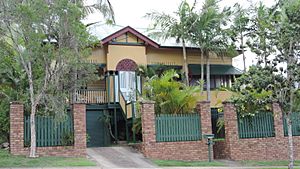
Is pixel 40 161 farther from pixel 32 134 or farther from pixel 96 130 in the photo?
pixel 96 130

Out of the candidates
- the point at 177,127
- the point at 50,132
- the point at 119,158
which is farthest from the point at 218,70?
the point at 50,132

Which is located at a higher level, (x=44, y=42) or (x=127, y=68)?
(x=44, y=42)

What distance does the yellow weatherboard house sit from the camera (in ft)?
73.5

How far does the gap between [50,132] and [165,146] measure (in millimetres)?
4774

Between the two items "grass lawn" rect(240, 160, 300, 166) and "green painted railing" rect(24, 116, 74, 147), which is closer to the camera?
"green painted railing" rect(24, 116, 74, 147)

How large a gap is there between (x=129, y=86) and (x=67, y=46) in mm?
8010

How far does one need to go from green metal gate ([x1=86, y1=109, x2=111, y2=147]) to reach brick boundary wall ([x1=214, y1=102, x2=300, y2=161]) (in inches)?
243

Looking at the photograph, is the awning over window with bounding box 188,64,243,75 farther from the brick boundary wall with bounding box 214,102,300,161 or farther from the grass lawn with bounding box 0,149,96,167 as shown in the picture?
the grass lawn with bounding box 0,149,96,167

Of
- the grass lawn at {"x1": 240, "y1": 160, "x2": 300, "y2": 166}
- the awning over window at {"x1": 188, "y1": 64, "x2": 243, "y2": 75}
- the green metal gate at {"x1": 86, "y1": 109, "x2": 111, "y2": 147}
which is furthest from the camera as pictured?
the awning over window at {"x1": 188, "y1": 64, "x2": 243, "y2": 75}

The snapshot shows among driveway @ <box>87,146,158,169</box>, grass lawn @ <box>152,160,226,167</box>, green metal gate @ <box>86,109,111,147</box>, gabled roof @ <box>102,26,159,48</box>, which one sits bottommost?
grass lawn @ <box>152,160,226,167</box>

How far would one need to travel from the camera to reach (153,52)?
2570 centimetres

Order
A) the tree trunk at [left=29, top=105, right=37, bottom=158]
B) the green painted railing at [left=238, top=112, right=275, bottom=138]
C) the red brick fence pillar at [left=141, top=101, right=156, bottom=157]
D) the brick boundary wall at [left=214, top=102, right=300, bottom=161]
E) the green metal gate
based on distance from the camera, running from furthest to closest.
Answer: the green metal gate < the green painted railing at [left=238, top=112, right=275, bottom=138] < the brick boundary wall at [left=214, top=102, right=300, bottom=161] < the red brick fence pillar at [left=141, top=101, right=156, bottom=157] < the tree trunk at [left=29, top=105, right=37, bottom=158]

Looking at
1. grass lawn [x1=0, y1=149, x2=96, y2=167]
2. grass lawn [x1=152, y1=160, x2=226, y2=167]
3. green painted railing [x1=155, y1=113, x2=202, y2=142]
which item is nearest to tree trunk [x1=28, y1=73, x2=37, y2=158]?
grass lawn [x1=0, y1=149, x2=96, y2=167]

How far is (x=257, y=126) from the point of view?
62.2ft
